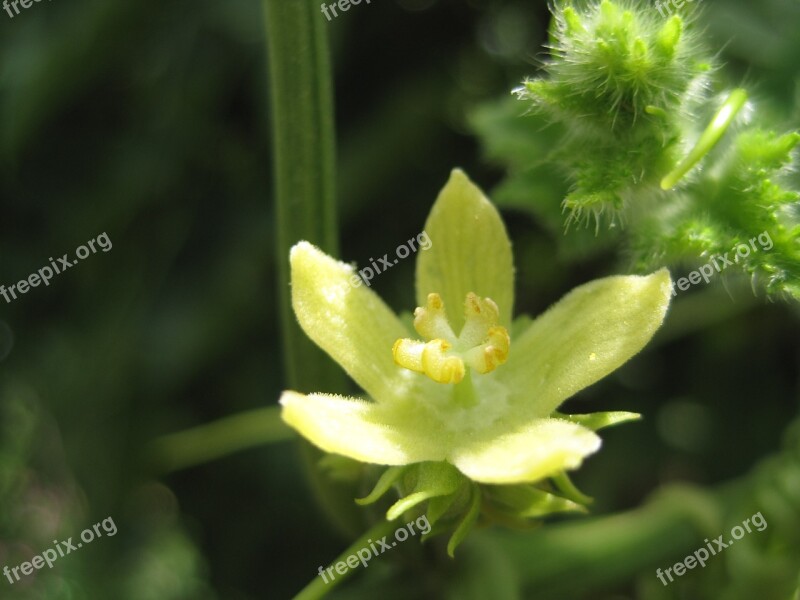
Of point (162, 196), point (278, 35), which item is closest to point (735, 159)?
point (278, 35)

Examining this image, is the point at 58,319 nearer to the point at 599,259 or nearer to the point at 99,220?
the point at 99,220

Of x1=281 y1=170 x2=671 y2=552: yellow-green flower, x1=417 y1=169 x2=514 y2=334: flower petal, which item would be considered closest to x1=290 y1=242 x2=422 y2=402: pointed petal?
x1=281 y1=170 x2=671 y2=552: yellow-green flower

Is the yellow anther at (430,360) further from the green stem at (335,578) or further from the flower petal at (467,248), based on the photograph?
the green stem at (335,578)

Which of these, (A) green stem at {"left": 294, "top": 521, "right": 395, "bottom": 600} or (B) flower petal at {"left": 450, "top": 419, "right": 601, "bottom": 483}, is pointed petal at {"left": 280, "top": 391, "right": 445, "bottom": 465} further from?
(A) green stem at {"left": 294, "top": 521, "right": 395, "bottom": 600}

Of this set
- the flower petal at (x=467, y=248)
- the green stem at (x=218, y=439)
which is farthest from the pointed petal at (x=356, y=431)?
the green stem at (x=218, y=439)

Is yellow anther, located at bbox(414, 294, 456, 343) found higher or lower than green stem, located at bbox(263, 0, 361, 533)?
lower

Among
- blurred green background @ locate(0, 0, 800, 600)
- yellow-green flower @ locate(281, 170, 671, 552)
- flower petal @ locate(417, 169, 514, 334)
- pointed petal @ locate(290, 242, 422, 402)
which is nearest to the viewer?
yellow-green flower @ locate(281, 170, 671, 552)
